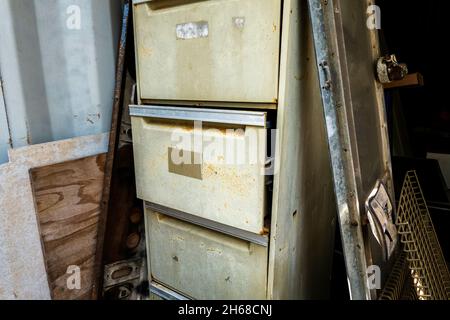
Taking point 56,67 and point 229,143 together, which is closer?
point 229,143

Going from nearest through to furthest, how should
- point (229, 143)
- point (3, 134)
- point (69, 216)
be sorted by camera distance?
point (229, 143) → point (3, 134) → point (69, 216)

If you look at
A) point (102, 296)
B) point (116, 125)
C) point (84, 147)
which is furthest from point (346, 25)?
point (102, 296)

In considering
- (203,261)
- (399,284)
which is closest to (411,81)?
(399,284)

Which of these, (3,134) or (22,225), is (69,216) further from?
(3,134)

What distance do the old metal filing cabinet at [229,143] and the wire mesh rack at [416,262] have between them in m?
0.27

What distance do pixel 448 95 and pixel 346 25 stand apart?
2174 millimetres

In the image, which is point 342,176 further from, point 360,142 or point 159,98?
point 159,98

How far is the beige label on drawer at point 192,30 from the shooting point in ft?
2.82

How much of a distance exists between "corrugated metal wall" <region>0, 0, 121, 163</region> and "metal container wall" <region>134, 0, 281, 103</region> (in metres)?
0.18

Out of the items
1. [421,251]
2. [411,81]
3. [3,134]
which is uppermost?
[411,81]

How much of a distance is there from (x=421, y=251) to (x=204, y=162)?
729 millimetres

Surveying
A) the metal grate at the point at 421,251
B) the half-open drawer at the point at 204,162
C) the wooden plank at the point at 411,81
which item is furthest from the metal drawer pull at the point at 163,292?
the wooden plank at the point at 411,81

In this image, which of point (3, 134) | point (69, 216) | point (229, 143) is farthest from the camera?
point (69, 216)

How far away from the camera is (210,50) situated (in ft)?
2.83
